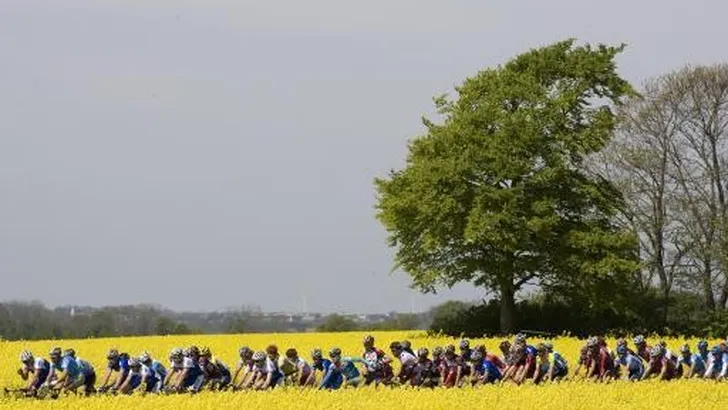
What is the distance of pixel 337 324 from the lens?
68.7m

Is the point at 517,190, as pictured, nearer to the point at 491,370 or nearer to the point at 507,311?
the point at 507,311

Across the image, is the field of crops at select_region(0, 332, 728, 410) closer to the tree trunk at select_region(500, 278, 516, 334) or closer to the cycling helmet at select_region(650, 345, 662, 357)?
the cycling helmet at select_region(650, 345, 662, 357)

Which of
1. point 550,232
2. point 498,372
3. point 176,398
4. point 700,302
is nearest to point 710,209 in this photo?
point 700,302

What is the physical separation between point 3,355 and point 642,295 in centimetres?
2485

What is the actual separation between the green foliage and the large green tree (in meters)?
21.7

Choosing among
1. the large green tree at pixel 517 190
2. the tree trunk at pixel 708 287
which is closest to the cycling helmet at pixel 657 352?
the large green tree at pixel 517 190

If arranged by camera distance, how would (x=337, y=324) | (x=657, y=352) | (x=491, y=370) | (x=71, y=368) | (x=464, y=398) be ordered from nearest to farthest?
(x=464, y=398) < (x=71, y=368) < (x=491, y=370) < (x=657, y=352) < (x=337, y=324)

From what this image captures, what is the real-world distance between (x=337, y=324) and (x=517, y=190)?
26.5 m

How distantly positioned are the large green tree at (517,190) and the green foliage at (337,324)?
2169 centimetres

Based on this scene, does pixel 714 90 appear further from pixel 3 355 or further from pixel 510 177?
pixel 3 355

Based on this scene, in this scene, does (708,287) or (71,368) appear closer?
(71,368)

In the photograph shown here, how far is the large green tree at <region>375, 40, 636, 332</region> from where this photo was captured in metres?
44.0

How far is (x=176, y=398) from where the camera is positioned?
19.2m

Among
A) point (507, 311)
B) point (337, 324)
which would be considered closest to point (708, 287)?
point (507, 311)
